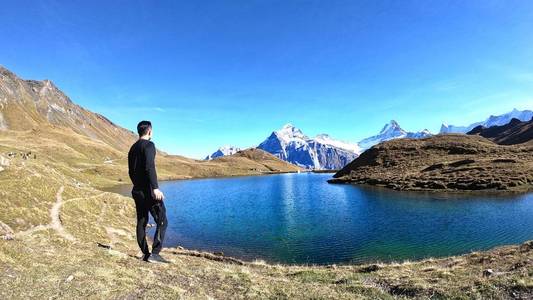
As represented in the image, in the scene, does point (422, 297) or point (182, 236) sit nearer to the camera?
point (422, 297)

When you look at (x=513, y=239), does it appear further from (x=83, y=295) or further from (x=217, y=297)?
(x=83, y=295)

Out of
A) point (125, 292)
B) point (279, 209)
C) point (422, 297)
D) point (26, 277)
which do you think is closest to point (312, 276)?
point (422, 297)

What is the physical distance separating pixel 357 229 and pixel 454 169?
10423 cm

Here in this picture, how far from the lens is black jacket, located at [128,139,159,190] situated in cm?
1430

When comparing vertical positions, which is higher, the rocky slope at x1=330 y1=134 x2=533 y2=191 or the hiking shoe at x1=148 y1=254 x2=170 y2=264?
the rocky slope at x1=330 y1=134 x2=533 y2=191

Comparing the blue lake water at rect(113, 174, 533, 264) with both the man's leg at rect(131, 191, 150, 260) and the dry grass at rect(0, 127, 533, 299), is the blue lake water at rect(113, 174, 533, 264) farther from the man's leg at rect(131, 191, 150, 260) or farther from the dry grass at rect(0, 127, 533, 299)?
the man's leg at rect(131, 191, 150, 260)

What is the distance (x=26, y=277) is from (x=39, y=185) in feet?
130

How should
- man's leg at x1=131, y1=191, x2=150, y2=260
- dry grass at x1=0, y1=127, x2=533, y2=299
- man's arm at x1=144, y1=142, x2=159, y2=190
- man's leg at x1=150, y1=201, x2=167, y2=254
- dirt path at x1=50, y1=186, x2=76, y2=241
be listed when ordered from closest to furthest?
Answer: dry grass at x1=0, y1=127, x2=533, y2=299 → man's arm at x1=144, y1=142, x2=159, y2=190 → man's leg at x1=131, y1=191, x2=150, y2=260 → man's leg at x1=150, y1=201, x2=167, y2=254 → dirt path at x1=50, y1=186, x2=76, y2=241

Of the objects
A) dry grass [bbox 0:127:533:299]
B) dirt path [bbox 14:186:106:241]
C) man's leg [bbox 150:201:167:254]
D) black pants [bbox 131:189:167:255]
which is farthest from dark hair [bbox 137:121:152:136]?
dirt path [bbox 14:186:106:241]

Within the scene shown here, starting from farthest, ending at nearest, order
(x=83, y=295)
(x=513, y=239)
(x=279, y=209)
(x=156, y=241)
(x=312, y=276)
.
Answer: (x=279, y=209) < (x=513, y=239) < (x=312, y=276) < (x=156, y=241) < (x=83, y=295)

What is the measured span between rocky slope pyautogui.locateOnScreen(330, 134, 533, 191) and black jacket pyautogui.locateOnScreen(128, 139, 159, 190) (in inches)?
4634

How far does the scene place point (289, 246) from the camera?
157ft

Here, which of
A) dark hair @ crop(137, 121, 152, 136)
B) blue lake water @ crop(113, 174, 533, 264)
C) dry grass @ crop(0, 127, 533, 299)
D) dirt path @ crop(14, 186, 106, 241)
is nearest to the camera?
dry grass @ crop(0, 127, 533, 299)

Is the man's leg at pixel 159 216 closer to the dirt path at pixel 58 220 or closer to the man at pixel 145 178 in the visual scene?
the man at pixel 145 178
